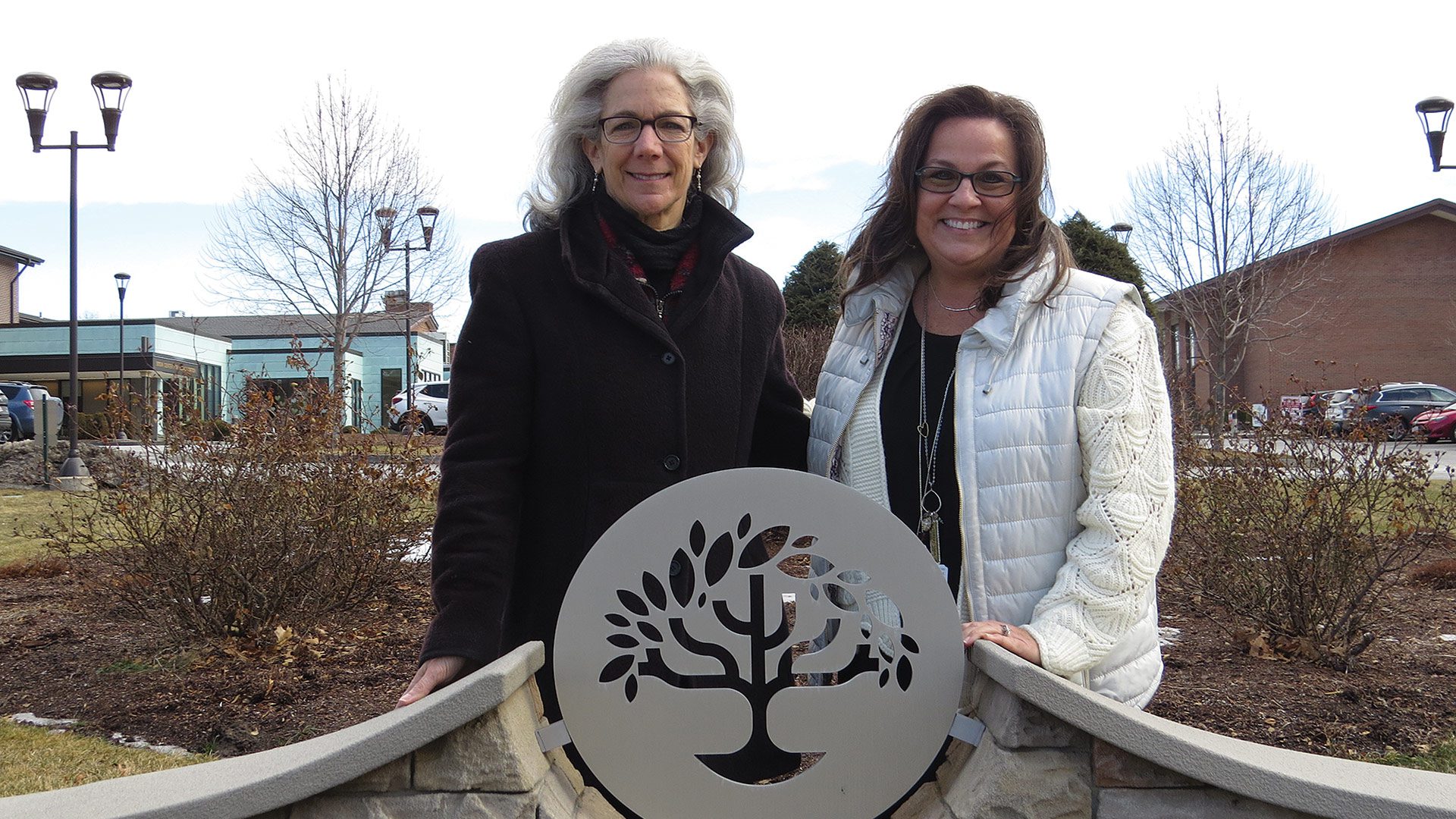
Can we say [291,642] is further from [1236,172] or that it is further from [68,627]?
[1236,172]

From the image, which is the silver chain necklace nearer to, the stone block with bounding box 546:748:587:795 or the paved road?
the stone block with bounding box 546:748:587:795

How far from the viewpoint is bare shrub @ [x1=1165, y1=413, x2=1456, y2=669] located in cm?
497

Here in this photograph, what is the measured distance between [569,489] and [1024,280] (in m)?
1.01

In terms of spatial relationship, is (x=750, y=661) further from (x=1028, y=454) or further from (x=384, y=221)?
(x=384, y=221)

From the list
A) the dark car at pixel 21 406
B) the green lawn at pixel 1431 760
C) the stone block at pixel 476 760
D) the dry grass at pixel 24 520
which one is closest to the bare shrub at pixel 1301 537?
the green lawn at pixel 1431 760

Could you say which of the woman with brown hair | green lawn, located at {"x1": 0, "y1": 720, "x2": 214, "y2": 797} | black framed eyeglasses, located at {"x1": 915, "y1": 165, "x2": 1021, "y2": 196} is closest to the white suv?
green lawn, located at {"x1": 0, "y1": 720, "x2": 214, "y2": 797}

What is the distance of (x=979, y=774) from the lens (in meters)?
1.73

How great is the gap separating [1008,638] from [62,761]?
142 inches

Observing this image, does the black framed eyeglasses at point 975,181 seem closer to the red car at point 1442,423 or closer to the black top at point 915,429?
the black top at point 915,429

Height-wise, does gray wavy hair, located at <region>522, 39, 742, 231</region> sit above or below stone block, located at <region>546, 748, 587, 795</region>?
above

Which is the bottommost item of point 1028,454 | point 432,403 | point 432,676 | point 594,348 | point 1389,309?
point 432,676

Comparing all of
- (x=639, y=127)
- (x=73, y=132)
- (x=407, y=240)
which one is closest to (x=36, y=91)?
(x=73, y=132)

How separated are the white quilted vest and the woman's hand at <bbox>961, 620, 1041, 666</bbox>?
0.12 metres

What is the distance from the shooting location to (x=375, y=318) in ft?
69.8
